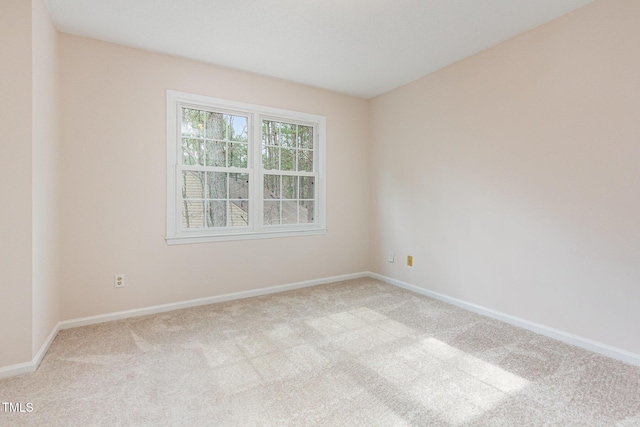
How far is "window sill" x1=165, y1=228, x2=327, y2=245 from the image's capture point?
118 inches

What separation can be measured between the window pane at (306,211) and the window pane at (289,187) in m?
0.15

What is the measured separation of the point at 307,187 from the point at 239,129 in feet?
3.62

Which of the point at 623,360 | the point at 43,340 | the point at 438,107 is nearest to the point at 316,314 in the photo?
the point at 43,340

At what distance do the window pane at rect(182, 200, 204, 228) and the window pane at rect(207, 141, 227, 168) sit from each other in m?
0.45

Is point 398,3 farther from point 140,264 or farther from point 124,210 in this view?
point 140,264

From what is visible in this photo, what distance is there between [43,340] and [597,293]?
3.98 m

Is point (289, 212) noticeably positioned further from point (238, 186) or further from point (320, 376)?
point (320, 376)

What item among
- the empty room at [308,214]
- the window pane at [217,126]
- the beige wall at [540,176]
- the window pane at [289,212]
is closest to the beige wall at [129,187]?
the empty room at [308,214]

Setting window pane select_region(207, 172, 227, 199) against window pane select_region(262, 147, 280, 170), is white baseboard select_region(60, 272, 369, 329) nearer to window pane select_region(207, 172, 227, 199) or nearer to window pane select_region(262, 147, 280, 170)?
window pane select_region(207, 172, 227, 199)

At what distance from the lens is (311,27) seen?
8.04 feet

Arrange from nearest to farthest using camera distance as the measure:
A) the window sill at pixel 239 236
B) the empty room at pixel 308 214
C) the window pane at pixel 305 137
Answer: the empty room at pixel 308 214 → the window sill at pixel 239 236 → the window pane at pixel 305 137

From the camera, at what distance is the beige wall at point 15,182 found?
1.81 m

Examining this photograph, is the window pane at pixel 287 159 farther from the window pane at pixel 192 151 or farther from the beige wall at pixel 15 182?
the beige wall at pixel 15 182

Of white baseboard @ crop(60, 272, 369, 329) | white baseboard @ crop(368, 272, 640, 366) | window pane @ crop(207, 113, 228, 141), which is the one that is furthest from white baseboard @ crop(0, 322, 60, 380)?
white baseboard @ crop(368, 272, 640, 366)
